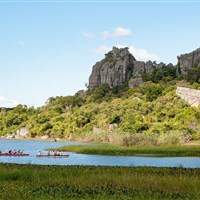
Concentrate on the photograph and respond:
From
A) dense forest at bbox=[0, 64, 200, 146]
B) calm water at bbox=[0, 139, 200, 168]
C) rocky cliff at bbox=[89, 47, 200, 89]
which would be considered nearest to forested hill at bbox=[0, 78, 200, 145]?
dense forest at bbox=[0, 64, 200, 146]

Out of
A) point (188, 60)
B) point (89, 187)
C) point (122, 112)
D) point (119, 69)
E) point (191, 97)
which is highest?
point (188, 60)

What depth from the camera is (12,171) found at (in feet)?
67.9

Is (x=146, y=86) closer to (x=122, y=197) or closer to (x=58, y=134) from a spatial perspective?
(x=58, y=134)

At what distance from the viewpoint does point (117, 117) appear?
352 ft

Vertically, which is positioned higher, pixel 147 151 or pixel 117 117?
pixel 117 117

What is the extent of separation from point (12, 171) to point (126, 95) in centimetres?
11722

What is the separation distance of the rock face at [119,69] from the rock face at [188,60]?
1537 cm

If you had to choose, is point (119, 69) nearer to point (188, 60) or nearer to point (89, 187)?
point (188, 60)

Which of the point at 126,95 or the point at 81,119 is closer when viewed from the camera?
the point at 81,119

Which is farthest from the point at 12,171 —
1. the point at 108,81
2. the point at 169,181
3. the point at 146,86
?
the point at 108,81

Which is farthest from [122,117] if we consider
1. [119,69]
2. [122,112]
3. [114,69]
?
[114,69]

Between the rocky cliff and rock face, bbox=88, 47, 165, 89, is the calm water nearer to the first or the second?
the rocky cliff

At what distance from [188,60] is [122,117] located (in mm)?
55461

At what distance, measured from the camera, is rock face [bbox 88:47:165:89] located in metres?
171
